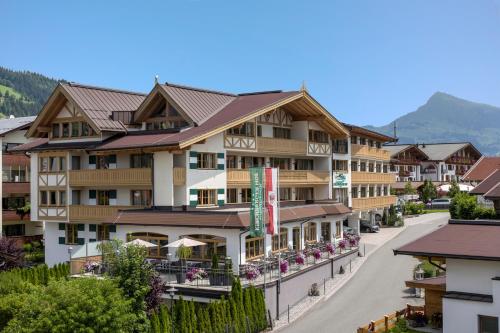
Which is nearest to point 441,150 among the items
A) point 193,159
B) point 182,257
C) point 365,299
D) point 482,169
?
point 482,169

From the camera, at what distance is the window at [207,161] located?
126 feet

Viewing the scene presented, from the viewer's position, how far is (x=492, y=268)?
1911 centimetres

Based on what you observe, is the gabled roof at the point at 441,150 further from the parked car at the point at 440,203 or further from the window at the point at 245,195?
the window at the point at 245,195

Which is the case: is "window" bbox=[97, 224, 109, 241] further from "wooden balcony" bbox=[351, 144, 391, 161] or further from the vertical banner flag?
"wooden balcony" bbox=[351, 144, 391, 161]

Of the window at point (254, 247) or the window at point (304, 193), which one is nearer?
the window at point (254, 247)

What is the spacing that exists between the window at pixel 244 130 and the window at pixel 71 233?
13.0 meters

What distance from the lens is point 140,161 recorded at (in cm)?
3988

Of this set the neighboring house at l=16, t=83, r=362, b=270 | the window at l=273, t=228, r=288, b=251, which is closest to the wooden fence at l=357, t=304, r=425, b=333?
the neighboring house at l=16, t=83, r=362, b=270

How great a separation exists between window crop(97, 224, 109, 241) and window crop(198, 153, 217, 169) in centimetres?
824

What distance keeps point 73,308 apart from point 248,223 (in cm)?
1231

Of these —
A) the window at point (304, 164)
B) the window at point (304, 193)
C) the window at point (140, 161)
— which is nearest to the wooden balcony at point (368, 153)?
the window at point (304, 164)

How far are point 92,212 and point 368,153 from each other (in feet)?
97.3

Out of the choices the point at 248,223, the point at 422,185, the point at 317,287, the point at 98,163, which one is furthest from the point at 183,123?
the point at 422,185

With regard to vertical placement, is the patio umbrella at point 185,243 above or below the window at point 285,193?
below
